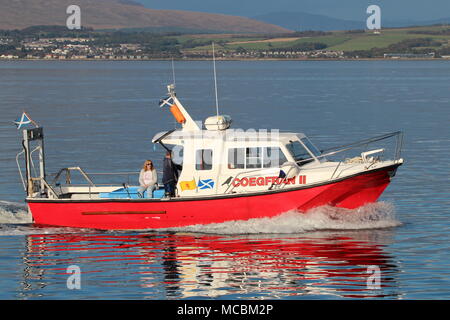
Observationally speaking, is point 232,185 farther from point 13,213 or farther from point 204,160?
point 13,213

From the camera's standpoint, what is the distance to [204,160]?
2275 cm

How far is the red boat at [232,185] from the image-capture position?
72.5ft

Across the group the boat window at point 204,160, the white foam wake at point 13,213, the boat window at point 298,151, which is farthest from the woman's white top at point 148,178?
the boat window at point 298,151

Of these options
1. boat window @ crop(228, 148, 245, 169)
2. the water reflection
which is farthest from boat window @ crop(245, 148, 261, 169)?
the water reflection

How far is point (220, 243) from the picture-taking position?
71.6 feet

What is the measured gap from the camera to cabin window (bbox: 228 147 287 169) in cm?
2238

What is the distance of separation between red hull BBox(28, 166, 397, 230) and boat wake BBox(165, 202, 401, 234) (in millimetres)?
154

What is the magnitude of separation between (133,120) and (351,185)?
33015 mm

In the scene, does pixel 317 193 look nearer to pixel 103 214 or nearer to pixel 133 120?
pixel 103 214

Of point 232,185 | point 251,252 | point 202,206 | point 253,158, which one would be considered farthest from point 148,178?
point 251,252

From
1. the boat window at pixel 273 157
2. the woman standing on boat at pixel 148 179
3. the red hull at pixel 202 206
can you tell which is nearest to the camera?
the red hull at pixel 202 206

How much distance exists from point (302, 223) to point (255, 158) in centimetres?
215

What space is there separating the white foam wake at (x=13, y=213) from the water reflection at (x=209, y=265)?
2.00 m

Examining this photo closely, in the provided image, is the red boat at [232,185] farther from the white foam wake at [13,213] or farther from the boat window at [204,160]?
the white foam wake at [13,213]
